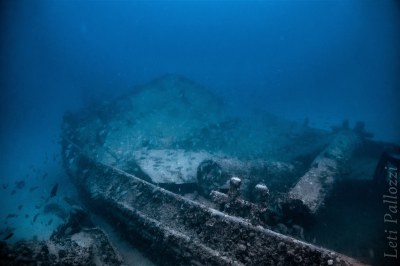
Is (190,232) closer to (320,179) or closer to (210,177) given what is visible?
(210,177)

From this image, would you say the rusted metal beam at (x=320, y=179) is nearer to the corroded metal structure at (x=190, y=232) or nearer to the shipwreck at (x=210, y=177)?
the shipwreck at (x=210, y=177)

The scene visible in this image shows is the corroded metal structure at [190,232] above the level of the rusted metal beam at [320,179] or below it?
below

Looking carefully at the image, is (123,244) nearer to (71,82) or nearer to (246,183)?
(246,183)

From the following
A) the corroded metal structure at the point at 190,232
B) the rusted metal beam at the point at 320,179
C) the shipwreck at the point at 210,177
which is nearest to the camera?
the corroded metal structure at the point at 190,232

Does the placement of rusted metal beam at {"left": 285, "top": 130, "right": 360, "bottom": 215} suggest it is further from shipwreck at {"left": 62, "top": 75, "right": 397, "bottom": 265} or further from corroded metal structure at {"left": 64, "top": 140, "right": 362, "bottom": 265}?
corroded metal structure at {"left": 64, "top": 140, "right": 362, "bottom": 265}

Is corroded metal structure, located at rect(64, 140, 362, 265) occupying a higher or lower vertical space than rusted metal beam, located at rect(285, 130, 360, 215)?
lower

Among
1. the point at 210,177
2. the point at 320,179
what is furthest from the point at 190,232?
the point at 320,179

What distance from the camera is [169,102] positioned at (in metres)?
12.3

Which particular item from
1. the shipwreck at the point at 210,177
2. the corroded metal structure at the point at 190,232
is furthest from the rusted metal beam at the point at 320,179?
the corroded metal structure at the point at 190,232

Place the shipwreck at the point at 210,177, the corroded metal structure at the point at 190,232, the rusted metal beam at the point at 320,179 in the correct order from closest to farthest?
1. the corroded metal structure at the point at 190,232
2. the shipwreck at the point at 210,177
3. the rusted metal beam at the point at 320,179

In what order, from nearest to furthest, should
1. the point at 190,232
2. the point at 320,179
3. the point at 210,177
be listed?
the point at 190,232 → the point at 320,179 → the point at 210,177

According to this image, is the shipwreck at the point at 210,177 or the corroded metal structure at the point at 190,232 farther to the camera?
the shipwreck at the point at 210,177

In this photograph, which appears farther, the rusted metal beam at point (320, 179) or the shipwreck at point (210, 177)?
the rusted metal beam at point (320, 179)

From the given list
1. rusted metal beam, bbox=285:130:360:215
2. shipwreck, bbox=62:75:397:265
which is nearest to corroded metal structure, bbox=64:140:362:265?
shipwreck, bbox=62:75:397:265
